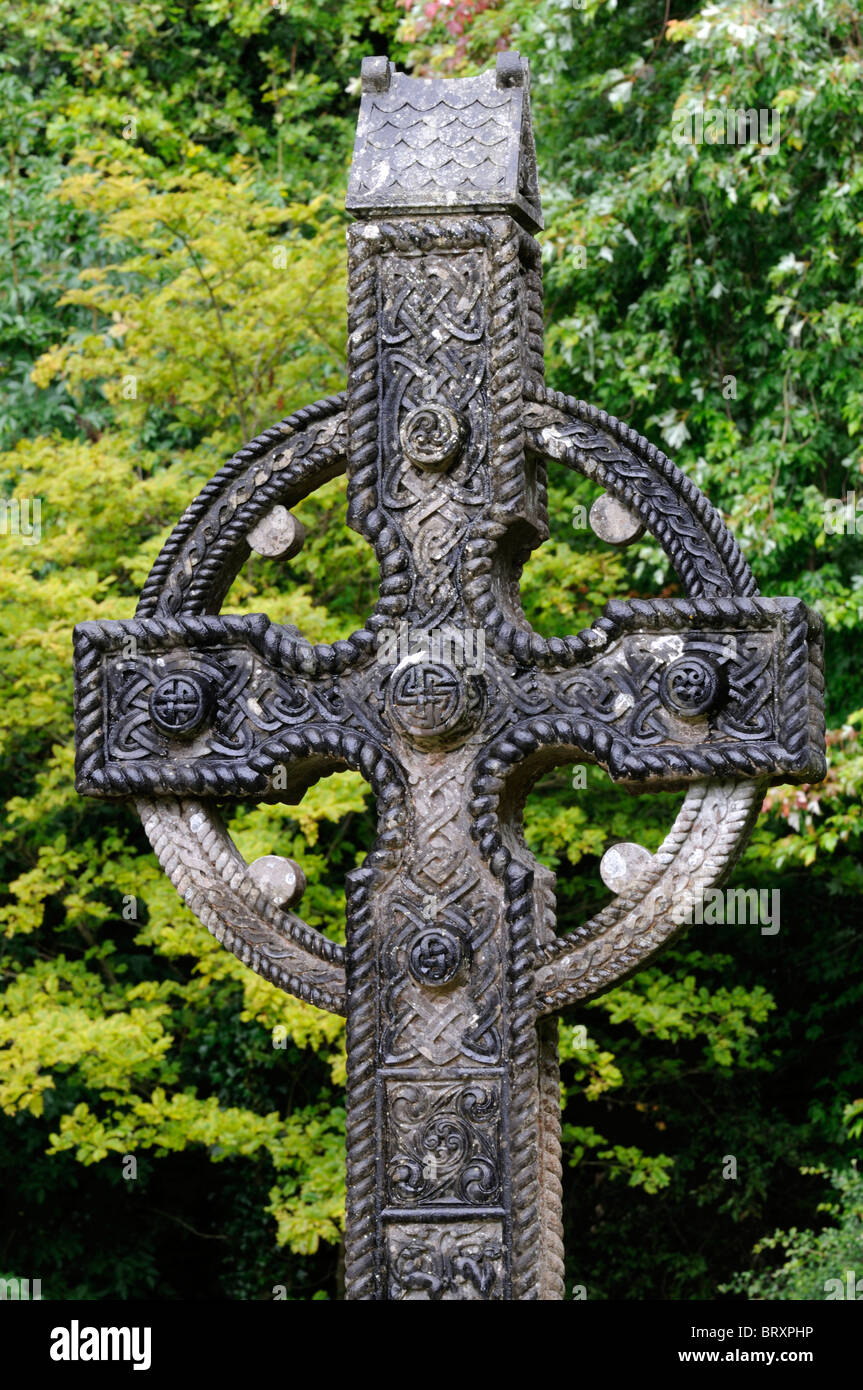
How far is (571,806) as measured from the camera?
10414 mm

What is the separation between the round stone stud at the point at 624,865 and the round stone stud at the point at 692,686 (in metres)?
0.30

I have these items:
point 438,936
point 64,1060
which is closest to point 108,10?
point 64,1060

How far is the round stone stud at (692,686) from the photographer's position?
3.83 m

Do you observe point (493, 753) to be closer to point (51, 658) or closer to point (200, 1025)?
point (51, 658)

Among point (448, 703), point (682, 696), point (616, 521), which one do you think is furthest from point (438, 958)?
point (616, 521)

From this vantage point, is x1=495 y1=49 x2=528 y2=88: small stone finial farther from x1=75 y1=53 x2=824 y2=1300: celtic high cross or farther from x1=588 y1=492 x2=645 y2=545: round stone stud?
x1=588 y1=492 x2=645 y2=545: round stone stud

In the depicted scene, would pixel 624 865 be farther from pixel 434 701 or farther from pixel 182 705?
pixel 182 705

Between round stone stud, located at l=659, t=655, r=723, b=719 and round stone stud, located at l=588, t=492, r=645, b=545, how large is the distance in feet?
0.94

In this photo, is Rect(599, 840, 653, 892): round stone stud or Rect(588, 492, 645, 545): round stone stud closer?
Rect(599, 840, 653, 892): round stone stud

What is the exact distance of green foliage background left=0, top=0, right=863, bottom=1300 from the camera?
9.13 m

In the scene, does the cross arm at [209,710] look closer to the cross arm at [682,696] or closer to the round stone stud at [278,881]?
the round stone stud at [278,881]

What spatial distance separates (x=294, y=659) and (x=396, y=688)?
286mm

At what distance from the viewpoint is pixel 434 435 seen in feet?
13.1

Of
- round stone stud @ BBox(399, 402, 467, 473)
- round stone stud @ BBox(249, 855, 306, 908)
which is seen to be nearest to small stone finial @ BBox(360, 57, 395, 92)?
round stone stud @ BBox(399, 402, 467, 473)
